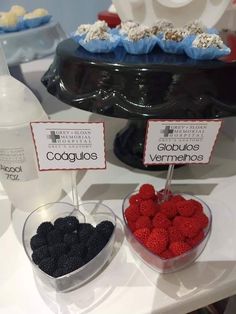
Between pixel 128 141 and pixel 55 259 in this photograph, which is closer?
pixel 55 259

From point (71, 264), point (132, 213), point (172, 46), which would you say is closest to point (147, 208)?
point (132, 213)

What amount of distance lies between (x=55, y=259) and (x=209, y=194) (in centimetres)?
26

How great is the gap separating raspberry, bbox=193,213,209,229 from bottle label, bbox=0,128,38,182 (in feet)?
0.71

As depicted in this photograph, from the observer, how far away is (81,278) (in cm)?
35

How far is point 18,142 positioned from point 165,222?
0.67ft

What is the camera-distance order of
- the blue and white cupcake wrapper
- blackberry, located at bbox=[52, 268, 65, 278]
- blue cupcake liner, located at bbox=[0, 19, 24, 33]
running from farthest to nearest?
blue cupcake liner, located at bbox=[0, 19, 24, 33] < the blue and white cupcake wrapper < blackberry, located at bbox=[52, 268, 65, 278]

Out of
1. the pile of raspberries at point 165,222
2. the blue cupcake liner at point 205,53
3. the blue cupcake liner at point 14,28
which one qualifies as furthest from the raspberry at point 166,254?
the blue cupcake liner at point 14,28

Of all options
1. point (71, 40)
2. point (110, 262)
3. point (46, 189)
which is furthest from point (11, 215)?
point (71, 40)

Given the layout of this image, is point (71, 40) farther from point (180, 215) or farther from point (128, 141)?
point (180, 215)

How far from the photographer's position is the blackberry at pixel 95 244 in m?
0.36

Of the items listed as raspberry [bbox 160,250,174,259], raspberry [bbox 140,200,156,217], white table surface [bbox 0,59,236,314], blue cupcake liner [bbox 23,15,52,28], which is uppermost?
blue cupcake liner [bbox 23,15,52,28]

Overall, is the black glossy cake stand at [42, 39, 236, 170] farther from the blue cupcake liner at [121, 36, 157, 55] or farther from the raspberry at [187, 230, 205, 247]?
the raspberry at [187, 230, 205, 247]

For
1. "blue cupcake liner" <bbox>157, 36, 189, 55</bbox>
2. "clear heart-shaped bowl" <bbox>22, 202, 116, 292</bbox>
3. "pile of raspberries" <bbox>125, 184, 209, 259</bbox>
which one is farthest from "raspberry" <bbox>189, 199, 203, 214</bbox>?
"blue cupcake liner" <bbox>157, 36, 189, 55</bbox>

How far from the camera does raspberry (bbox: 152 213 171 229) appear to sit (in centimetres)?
39
